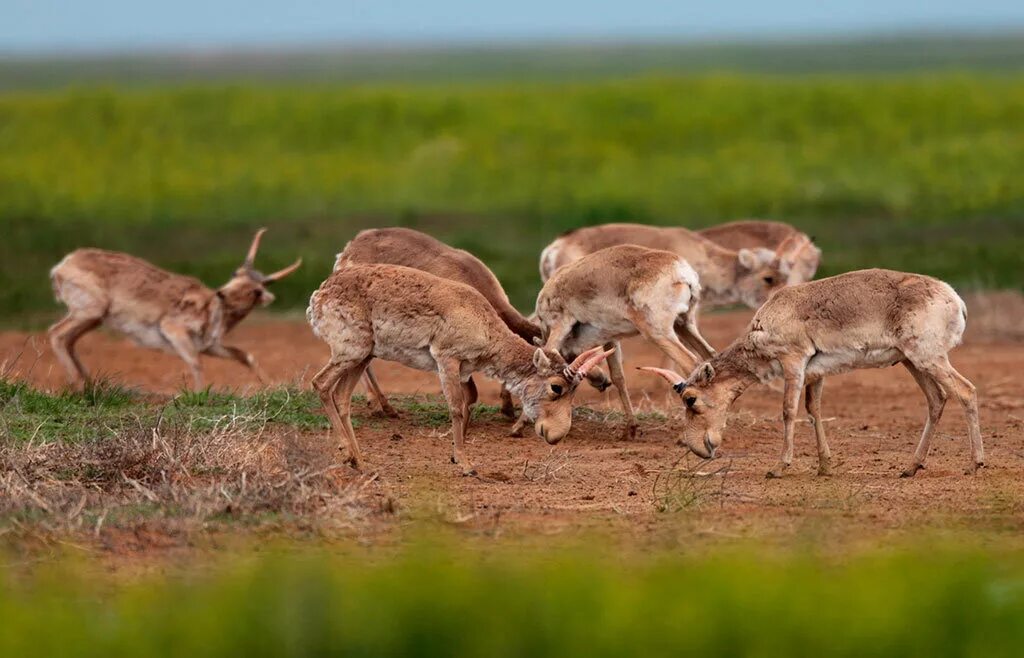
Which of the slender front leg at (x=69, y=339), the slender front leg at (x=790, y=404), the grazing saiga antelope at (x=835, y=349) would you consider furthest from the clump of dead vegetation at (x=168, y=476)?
the slender front leg at (x=69, y=339)

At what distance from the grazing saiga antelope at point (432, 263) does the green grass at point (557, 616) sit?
7032 millimetres

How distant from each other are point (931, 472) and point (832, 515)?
6.48 feet

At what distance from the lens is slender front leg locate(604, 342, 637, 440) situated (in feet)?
44.8

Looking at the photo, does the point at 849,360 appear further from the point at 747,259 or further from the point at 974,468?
the point at 747,259

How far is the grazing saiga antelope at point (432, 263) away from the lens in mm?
13453

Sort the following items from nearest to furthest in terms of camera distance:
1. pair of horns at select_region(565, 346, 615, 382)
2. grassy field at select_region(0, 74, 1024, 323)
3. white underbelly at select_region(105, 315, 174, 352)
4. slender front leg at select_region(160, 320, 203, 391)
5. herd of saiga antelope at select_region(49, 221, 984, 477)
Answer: herd of saiga antelope at select_region(49, 221, 984, 477) < pair of horns at select_region(565, 346, 615, 382) < slender front leg at select_region(160, 320, 203, 391) < white underbelly at select_region(105, 315, 174, 352) < grassy field at select_region(0, 74, 1024, 323)

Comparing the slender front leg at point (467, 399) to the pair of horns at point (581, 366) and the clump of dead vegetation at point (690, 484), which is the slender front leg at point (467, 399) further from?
the clump of dead vegetation at point (690, 484)

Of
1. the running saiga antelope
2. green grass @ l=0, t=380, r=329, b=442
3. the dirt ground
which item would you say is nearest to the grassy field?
the running saiga antelope

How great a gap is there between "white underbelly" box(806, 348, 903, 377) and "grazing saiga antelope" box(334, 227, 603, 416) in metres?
2.32

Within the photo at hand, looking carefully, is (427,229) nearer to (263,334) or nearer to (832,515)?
(263,334)

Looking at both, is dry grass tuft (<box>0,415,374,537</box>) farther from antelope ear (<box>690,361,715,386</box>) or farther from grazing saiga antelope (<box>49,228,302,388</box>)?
grazing saiga antelope (<box>49,228,302,388</box>)

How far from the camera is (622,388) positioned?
13867 mm

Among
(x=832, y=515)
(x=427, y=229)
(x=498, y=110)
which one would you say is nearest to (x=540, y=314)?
(x=832, y=515)

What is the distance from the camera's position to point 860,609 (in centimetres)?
599
